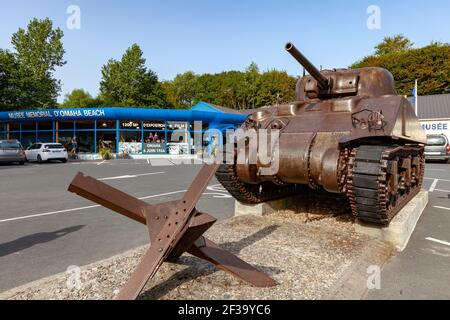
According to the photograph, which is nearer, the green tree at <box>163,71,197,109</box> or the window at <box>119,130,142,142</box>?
the window at <box>119,130,142,142</box>

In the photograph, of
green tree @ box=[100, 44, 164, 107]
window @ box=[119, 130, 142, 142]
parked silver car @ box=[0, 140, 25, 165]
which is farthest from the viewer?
green tree @ box=[100, 44, 164, 107]

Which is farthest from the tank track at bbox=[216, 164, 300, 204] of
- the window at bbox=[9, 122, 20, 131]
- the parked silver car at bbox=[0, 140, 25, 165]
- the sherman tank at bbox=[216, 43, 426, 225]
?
the window at bbox=[9, 122, 20, 131]

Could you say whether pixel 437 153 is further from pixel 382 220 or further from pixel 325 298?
pixel 325 298

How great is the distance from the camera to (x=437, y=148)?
21953mm

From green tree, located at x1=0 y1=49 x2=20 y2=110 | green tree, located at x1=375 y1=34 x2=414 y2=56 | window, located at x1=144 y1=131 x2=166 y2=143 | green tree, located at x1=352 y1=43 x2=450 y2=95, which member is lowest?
window, located at x1=144 y1=131 x2=166 y2=143

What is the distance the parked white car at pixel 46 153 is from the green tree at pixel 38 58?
10.9 metres

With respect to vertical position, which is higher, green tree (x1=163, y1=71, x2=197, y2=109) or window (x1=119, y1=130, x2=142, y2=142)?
green tree (x1=163, y1=71, x2=197, y2=109)

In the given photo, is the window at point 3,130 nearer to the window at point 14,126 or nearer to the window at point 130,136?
the window at point 14,126

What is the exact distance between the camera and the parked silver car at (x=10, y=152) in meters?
20.3

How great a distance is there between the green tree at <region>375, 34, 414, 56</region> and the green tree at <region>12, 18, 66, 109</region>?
43.3m

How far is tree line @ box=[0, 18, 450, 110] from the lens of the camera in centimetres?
3242

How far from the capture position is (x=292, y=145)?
5.99 m

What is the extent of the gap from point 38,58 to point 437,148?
33.5 meters

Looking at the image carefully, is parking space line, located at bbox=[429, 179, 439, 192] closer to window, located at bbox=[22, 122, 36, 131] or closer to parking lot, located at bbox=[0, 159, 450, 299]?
parking lot, located at bbox=[0, 159, 450, 299]
